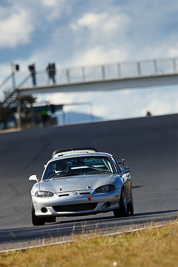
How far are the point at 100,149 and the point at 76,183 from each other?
1003 inches

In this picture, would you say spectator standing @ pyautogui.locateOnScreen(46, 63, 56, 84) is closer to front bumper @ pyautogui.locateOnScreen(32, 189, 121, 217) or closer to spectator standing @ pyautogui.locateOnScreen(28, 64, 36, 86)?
spectator standing @ pyautogui.locateOnScreen(28, 64, 36, 86)

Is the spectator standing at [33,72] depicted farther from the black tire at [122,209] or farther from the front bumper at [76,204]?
the front bumper at [76,204]

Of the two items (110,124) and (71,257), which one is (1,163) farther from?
(71,257)

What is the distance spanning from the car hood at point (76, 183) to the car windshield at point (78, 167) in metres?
0.46

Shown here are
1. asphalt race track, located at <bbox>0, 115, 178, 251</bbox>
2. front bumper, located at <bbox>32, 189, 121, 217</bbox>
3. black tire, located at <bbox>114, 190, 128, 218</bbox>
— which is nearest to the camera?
asphalt race track, located at <bbox>0, 115, 178, 251</bbox>

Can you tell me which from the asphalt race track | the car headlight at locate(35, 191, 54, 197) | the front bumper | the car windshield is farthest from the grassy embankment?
the car windshield

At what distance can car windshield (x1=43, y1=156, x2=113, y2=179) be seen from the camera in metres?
14.3

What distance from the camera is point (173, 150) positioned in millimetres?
34906

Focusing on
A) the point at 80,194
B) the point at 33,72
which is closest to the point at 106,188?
the point at 80,194

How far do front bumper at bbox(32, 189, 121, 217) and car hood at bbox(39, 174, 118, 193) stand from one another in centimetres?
16

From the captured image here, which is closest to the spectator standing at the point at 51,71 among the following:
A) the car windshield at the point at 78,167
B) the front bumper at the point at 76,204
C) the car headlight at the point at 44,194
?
the car windshield at the point at 78,167

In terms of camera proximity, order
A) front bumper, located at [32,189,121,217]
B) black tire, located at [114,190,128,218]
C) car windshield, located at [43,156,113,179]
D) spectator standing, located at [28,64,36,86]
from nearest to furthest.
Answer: front bumper, located at [32,189,121,217] < black tire, located at [114,190,128,218] < car windshield, located at [43,156,113,179] < spectator standing, located at [28,64,36,86]

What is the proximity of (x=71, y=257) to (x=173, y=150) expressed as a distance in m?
27.1

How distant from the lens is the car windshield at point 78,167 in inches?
564
